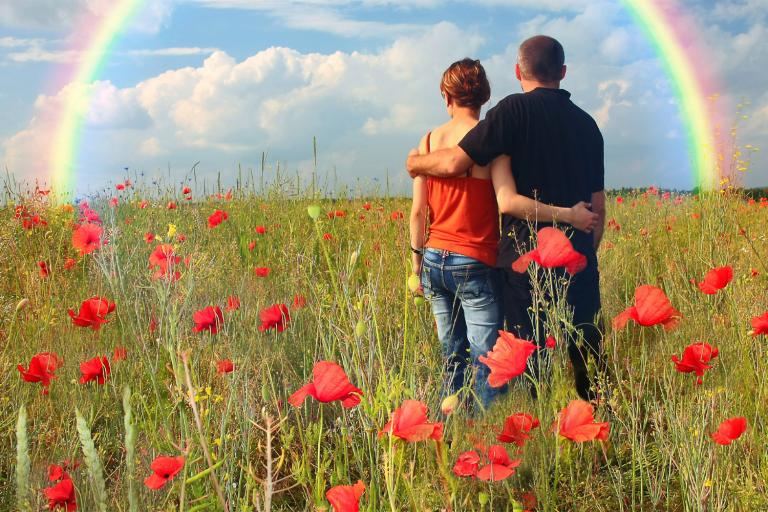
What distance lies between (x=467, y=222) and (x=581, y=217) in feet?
1.48

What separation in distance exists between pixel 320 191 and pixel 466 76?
384 cm

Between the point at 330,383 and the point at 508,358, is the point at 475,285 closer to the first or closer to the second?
the point at 508,358

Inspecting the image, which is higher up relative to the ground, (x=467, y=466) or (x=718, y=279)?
(x=718, y=279)

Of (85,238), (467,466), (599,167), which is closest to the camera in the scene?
(467,466)

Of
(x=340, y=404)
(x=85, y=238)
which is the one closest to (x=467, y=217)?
(x=340, y=404)

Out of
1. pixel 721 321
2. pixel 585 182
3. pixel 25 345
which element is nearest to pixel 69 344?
pixel 25 345

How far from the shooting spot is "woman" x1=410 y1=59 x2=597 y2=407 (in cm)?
275

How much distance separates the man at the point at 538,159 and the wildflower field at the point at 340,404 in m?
0.30

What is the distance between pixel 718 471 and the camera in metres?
1.91

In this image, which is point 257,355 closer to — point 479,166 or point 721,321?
point 479,166

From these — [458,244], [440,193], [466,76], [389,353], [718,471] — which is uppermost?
[466,76]

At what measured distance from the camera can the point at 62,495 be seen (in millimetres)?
1479

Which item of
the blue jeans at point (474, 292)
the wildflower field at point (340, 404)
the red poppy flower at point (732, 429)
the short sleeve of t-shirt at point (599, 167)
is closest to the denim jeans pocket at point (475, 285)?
the blue jeans at point (474, 292)

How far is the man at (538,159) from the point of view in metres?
2.67
